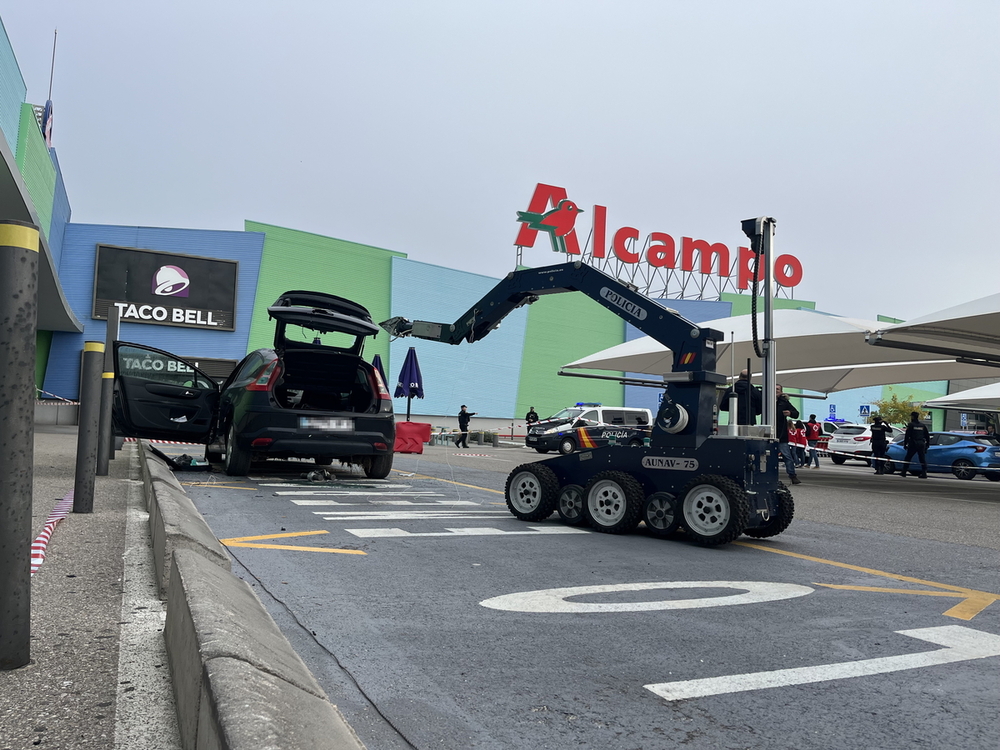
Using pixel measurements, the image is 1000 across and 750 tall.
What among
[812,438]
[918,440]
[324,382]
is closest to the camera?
[324,382]

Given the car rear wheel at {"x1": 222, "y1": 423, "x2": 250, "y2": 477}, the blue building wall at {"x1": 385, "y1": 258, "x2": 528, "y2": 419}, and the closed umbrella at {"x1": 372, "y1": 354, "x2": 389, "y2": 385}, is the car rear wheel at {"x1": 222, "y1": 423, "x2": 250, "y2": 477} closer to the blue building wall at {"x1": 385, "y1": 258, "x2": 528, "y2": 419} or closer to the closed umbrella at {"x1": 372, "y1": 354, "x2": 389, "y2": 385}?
the closed umbrella at {"x1": 372, "y1": 354, "x2": 389, "y2": 385}

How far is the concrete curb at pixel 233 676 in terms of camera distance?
1.96m

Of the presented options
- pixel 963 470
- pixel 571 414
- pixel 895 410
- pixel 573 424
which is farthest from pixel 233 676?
pixel 895 410

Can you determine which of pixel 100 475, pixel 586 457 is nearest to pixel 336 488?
pixel 100 475

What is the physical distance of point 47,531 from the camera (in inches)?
211

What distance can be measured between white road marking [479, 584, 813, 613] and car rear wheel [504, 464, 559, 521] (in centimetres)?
274

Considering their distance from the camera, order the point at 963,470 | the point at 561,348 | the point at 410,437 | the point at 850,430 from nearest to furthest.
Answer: the point at 410,437, the point at 963,470, the point at 850,430, the point at 561,348

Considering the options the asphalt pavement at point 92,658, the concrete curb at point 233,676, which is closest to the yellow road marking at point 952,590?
the concrete curb at point 233,676

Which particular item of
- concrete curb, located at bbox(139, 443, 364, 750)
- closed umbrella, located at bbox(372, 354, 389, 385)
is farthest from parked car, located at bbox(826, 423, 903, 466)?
concrete curb, located at bbox(139, 443, 364, 750)

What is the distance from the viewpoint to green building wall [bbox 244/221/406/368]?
39.8m

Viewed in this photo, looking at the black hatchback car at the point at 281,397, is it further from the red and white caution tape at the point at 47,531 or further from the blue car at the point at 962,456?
the blue car at the point at 962,456

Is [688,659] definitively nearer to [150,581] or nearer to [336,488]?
[150,581]

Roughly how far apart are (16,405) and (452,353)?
1663 inches

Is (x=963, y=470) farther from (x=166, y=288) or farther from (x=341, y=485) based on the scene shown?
(x=166, y=288)
